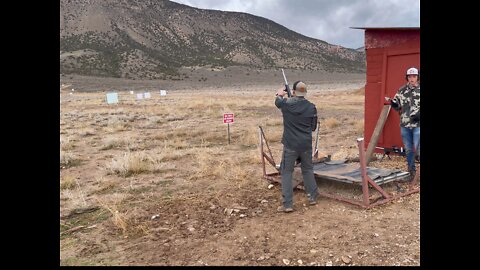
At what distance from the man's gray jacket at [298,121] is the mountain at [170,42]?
6723 centimetres

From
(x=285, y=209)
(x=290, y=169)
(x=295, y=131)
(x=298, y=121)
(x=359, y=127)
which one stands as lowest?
(x=285, y=209)

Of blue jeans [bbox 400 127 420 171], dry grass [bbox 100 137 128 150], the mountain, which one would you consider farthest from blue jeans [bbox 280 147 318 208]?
the mountain

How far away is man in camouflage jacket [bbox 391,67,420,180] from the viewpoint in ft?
19.5

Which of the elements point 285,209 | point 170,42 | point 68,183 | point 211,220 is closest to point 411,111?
point 285,209

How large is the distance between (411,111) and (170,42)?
3699 inches

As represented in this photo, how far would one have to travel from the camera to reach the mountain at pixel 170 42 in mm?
77062

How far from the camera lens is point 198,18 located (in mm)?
110188

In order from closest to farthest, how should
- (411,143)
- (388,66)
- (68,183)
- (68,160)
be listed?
(411,143)
(68,183)
(388,66)
(68,160)

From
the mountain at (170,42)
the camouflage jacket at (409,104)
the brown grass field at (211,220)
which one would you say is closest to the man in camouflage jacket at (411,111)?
the camouflage jacket at (409,104)

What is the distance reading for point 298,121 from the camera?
5195 millimetres

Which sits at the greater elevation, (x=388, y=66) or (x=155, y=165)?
(x=388, y=66)

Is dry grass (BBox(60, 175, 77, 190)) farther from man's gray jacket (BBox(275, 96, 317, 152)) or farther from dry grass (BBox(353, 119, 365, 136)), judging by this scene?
dry grass (BBox(353, 119, 365, 136))

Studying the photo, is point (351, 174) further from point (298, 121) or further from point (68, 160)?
point (68, 160)

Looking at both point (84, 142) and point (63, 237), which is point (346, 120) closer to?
point (84, 142)
